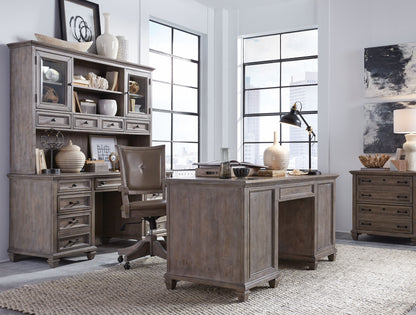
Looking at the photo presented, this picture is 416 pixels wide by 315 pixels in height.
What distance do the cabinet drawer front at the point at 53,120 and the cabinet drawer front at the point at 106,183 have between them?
1.99 ft

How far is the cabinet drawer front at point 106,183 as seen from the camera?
194 inches

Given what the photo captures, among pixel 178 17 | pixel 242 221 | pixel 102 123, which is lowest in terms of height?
pixel 242 221

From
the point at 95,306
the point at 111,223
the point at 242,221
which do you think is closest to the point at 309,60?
the point at 111,223

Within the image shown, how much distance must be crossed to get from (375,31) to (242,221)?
4.14 m

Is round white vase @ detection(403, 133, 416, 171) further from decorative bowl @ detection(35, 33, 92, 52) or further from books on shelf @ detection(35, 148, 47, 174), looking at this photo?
books on shelf @ detection(35, 148, 47, 174)

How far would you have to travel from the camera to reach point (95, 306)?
3246 millimetres

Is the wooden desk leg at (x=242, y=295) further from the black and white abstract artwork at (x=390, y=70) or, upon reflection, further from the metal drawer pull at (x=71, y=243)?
the black and white abstract artwork at (x=390, y=70)

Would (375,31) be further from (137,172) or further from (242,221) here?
(242,221)

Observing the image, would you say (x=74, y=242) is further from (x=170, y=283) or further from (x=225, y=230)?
(x=225, y=230)

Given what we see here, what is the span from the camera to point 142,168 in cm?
474

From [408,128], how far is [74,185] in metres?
3.69

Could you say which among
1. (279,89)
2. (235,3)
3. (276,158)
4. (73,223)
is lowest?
(73,223)

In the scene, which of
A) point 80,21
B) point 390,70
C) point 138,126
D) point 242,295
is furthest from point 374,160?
point 80,21

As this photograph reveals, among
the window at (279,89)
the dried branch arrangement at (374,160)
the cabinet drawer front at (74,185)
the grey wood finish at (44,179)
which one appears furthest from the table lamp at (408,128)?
the cabinet drawer front at (74,185)
